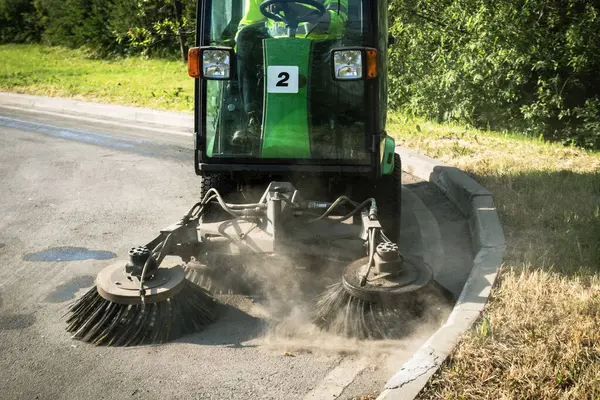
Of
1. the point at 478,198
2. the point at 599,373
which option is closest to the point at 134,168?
the point at 478,198

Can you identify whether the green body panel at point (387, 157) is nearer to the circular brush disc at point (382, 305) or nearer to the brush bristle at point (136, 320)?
the circular brush disc at point (382, 305)

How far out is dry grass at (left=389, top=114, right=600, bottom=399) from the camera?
11.2 feet

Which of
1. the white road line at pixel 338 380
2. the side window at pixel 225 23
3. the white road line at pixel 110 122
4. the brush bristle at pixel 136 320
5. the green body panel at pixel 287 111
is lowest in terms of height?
the white road line at pixel 338 380

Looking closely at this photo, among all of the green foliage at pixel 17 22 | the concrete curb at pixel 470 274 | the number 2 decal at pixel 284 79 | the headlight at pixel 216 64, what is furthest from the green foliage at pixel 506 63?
the green foliage at pixel 17 22

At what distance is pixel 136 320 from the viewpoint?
4312 millimetres

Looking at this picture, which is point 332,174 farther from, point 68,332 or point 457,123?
point 457,123

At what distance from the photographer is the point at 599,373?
3369mm

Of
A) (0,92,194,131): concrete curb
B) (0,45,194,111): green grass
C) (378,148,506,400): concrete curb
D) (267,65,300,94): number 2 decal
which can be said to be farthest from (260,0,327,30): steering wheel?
(0,45,194,111): green grass

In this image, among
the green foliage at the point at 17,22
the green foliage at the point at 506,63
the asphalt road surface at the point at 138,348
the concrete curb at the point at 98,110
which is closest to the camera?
the asphalt road surface at the point at 138,348

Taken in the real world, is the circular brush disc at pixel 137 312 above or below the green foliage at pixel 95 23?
below

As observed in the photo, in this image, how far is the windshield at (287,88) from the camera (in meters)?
5.06

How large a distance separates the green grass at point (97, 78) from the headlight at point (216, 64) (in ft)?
28.6

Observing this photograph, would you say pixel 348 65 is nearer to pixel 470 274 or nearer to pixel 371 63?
pixel 371 63

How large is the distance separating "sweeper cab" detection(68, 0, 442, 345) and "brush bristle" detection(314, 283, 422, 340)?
17 cm
